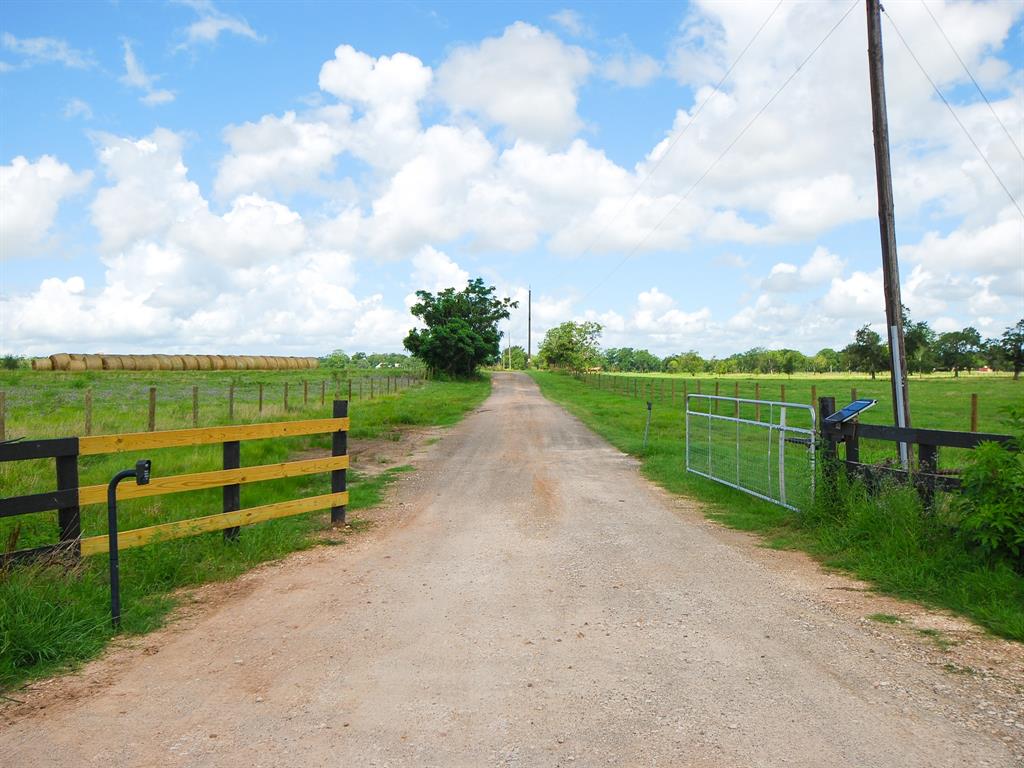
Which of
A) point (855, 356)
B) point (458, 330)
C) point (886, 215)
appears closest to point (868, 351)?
point (855, 356)

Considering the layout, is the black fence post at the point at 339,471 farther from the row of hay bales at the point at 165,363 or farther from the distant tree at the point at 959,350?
the distant tree at the point at 959,350

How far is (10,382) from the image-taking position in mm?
41531

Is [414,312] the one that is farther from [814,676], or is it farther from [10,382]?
[814,676]

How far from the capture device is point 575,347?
90312 millimetres

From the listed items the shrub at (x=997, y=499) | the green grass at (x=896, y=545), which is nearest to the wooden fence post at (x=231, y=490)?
the green grass at (x=896, y=545)

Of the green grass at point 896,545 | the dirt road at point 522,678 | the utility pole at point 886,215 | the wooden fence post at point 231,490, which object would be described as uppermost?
the utility pole at point 886,215

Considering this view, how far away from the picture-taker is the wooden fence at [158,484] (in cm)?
529

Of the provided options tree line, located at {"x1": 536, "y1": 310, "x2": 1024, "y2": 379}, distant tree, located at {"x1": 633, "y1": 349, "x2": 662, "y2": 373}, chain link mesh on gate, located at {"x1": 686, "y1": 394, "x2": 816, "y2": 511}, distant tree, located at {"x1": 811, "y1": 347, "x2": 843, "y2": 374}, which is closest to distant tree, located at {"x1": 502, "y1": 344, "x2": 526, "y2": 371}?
tree line, located at {"x1": 536, "y1": 310, "x2": 1024, "y2": 379}

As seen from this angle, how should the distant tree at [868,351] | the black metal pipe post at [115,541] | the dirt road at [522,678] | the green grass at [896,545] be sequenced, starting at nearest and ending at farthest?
the dirt road at [522,678] < the black metal pipe post at [115,541] < the green grass at [896,545] < the distant tree at [868,351]

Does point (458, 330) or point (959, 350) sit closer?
point (458, 330)

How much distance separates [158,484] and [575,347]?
280 feet

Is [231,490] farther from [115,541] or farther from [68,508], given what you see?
[115,541]

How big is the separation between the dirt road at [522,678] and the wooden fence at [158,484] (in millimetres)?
779

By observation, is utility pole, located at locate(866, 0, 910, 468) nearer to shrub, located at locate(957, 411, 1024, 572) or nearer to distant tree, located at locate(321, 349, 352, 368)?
shrub, located at locate(957, 411, 1024, 572)
